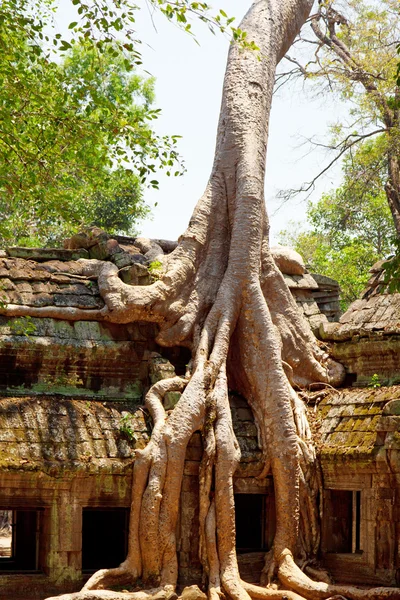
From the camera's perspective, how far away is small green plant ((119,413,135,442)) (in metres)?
11.4

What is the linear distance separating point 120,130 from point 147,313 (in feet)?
7.33

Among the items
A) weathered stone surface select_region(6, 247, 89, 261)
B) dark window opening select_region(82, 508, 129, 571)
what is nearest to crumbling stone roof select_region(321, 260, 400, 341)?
weathered stone surface select_region(6, 247, 89, 261)

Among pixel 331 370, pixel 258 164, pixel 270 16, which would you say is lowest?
pixel 331 370

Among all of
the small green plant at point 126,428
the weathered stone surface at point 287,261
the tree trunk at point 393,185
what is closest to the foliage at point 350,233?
the tree trunk at point 393,185

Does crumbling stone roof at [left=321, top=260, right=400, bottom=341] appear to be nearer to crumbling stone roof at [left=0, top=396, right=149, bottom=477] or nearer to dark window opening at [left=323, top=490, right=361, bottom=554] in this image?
dark window opening at [left=323, top=490, right=361, bottom=554]

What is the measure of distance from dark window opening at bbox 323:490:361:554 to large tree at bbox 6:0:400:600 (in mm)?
248

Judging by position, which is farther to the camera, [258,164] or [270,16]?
[270,16]

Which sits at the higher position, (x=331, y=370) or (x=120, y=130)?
(x=120, y=130)

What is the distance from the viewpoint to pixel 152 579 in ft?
35.7

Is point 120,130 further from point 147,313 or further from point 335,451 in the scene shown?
point 335,451

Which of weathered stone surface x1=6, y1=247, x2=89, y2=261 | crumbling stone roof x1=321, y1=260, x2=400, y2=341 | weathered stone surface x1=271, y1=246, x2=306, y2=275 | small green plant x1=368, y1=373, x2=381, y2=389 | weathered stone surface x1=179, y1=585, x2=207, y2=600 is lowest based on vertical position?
weathered stone surface x1=179, y1=585, x2=207, y2=600

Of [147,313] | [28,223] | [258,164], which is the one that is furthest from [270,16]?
[28,223]

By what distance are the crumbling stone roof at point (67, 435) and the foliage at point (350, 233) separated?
11.7 meters

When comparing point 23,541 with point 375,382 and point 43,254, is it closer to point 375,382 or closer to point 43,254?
point 43,254
